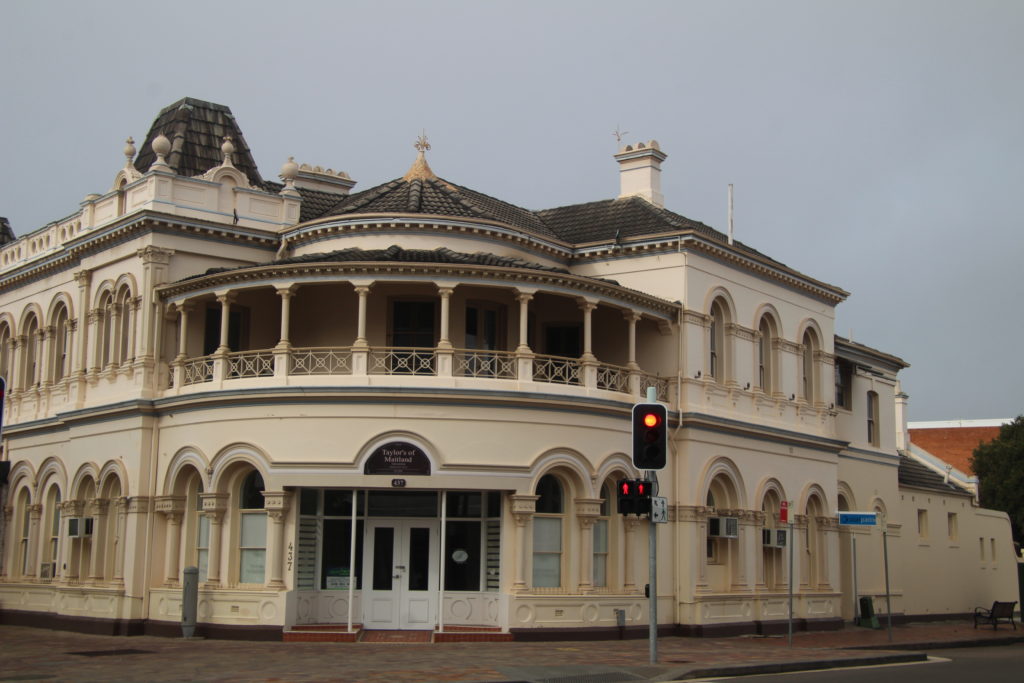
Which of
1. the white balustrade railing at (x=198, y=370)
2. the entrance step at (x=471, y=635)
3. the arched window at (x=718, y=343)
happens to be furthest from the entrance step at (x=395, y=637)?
the arched window at (x=718, y=343)

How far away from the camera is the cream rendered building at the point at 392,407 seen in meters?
26.0

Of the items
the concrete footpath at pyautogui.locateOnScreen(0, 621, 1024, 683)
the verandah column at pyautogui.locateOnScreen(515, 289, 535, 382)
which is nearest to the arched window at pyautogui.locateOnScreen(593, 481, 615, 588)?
the concrete footpath at pyautogui.locateOnScreen(0, 621, 1024, 683)

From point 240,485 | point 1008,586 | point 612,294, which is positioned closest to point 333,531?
point 240,485

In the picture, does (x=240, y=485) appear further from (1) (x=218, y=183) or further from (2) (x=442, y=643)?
(1) (x=218, y=183)

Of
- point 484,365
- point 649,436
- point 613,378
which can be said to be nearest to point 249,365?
point 484,365

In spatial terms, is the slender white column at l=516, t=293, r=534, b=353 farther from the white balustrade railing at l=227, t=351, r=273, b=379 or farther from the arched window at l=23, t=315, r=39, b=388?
the arched window at l=23, t=315, r=39, b=388

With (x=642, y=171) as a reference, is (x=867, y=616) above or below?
below

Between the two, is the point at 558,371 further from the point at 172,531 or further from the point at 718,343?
the point at 172,531

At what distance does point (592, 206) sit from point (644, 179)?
1868mm

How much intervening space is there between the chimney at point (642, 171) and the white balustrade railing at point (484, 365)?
9446 millimetres

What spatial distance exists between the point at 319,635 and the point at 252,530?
114 inches

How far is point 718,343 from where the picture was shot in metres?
32.3

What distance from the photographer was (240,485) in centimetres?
2691

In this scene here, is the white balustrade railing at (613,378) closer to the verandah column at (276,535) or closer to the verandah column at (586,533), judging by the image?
the verandah column at (586,533)
